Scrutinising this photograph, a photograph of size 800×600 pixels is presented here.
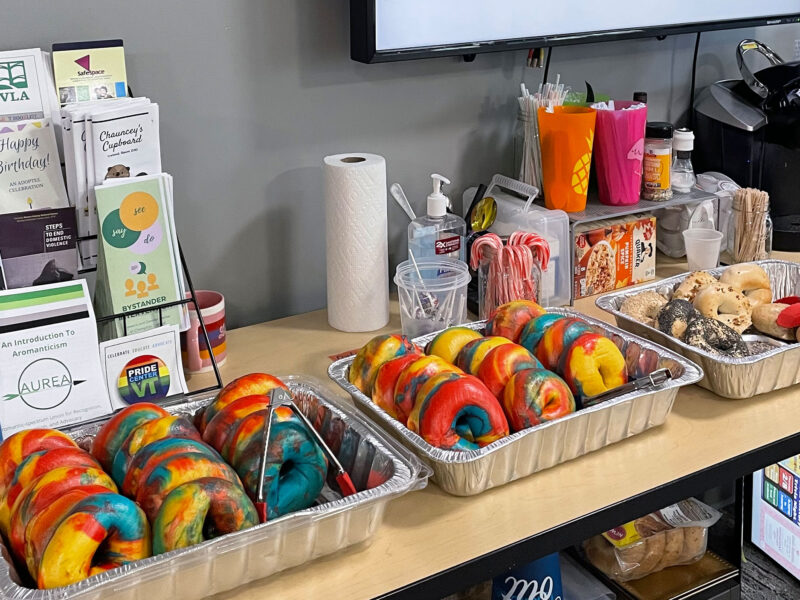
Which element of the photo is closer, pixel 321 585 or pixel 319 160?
pixel 321 585

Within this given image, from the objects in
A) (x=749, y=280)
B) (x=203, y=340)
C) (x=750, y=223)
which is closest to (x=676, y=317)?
(x=749, y=280)

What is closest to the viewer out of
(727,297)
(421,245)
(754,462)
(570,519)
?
(570,519)

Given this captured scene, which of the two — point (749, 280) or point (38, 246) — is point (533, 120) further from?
point (38, 246)

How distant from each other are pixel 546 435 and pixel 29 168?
2.38 ft

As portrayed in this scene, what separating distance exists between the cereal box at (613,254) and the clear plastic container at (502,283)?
0.15 m

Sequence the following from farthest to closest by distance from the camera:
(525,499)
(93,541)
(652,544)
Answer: (652,544), (525,499), (93,541)

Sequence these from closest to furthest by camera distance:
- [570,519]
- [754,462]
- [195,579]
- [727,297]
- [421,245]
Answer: [195,579] → [570,519] → [754,462] → [727,297] → [421,245]

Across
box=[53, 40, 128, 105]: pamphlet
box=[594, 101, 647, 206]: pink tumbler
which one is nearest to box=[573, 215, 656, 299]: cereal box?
box=[594, 101, 647, 206]: pink tumbler

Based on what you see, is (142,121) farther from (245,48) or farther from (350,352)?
(350,352)

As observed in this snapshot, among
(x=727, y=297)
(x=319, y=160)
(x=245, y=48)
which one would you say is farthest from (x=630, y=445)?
(x=245, y=48)

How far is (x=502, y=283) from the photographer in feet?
4.74

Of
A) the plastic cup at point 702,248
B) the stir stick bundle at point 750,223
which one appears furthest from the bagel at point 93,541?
the stir stick bundle at point 750,223

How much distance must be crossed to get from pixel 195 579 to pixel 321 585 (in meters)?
0.13

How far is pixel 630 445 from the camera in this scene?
45.4 inches
